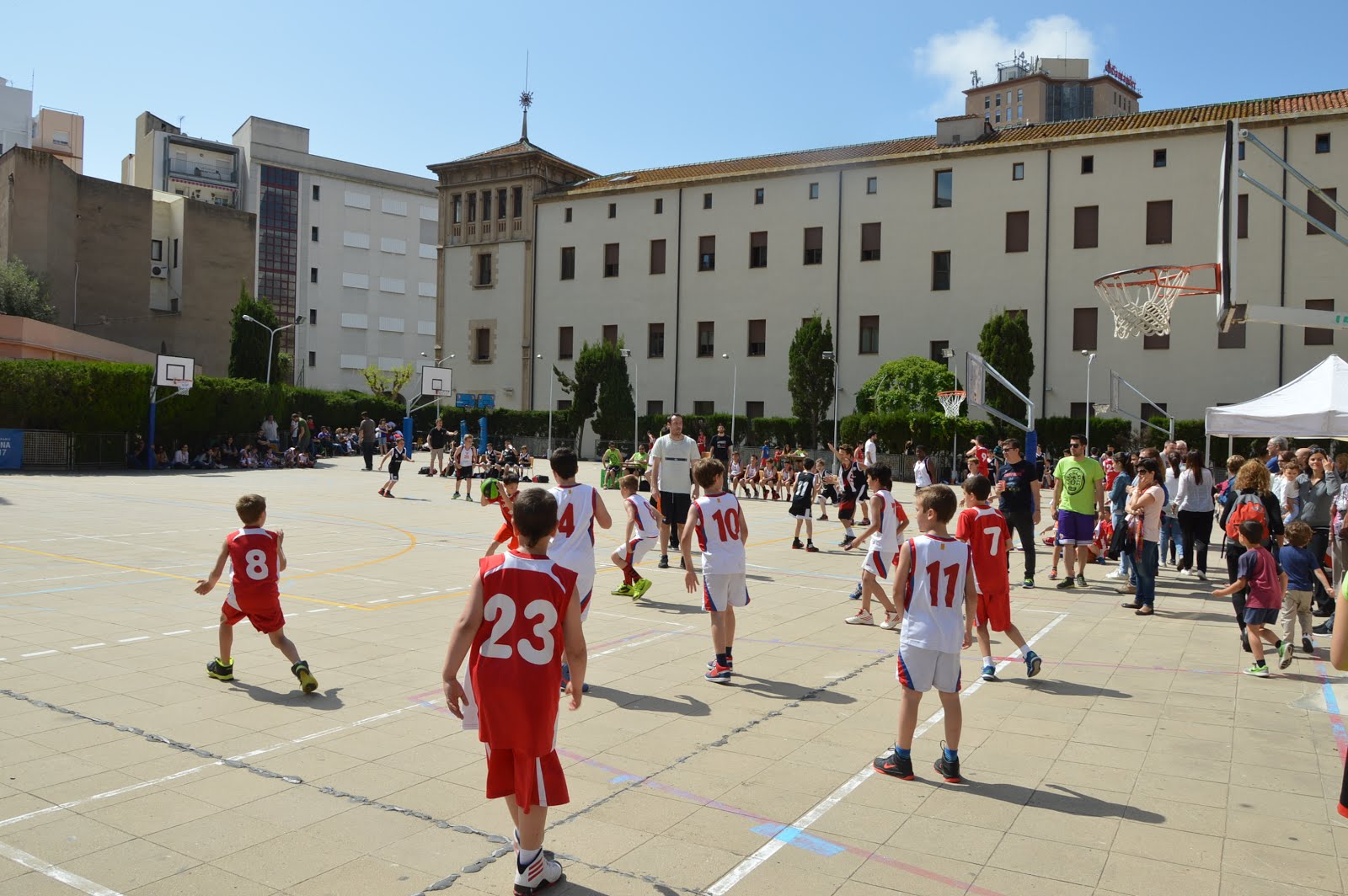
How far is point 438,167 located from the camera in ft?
223

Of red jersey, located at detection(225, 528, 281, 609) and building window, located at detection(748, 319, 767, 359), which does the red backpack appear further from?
building window, located at detection(748, 319, 767, 359)

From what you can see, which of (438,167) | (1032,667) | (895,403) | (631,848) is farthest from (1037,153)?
(631,848)

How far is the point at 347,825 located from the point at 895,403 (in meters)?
43.2

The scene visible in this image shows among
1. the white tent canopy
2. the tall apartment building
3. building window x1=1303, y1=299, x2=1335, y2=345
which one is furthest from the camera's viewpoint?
the tall apartment building

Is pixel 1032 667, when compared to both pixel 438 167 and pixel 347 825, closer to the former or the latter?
pixel 347 825

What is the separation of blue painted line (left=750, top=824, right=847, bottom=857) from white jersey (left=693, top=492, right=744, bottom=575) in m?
3.13

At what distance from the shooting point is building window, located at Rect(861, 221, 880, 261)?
53031 mm

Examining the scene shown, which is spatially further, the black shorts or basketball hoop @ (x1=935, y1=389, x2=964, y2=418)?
basketball hoop @ (x1=935, y1=389, x2=964, y2=418)

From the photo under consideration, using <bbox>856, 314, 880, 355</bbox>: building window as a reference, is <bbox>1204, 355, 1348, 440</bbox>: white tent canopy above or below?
below

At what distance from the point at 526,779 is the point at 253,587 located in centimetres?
423

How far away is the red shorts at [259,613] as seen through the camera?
7523mm

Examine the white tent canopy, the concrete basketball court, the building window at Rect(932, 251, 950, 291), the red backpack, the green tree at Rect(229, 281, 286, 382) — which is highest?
the building window at Rect(932, 251, 950, 291)

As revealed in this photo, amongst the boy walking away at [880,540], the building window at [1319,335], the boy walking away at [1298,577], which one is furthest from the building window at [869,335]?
the boy walking away at [1298,577]

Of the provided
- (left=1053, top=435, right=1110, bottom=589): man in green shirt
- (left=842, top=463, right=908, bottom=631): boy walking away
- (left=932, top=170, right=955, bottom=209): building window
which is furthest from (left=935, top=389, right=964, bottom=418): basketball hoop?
(left=842, top=463, right=908, bottom=631): boy walking away
